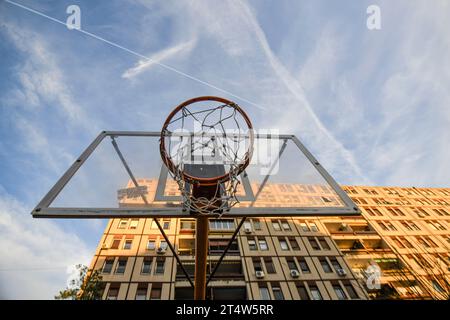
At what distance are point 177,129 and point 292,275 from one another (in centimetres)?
1185

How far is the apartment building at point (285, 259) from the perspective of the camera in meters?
12.3

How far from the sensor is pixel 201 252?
4145 millimetres

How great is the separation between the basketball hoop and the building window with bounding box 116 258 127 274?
10760 millimetres

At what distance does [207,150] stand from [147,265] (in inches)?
422

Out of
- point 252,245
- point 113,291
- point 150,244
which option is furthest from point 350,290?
point 113,291

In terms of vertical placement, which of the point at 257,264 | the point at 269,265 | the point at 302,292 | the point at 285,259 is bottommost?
the point at 302,292

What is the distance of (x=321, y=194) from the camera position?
14.0 feet

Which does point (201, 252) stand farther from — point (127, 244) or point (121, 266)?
point (127, 244)

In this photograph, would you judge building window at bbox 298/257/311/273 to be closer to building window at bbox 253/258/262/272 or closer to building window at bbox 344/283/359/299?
building window at bbox 344/283/359/299

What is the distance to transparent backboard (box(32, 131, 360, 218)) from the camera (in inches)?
135

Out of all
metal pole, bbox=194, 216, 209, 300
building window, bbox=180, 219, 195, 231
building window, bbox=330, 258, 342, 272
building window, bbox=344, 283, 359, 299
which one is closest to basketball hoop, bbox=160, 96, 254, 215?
metal pole, bbox=194, 216, 209, 300

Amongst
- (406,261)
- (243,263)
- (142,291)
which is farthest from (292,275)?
(406,261)

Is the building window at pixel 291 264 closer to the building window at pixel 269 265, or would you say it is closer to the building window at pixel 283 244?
the building window at pixel 283 244
